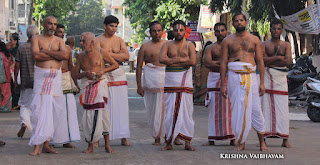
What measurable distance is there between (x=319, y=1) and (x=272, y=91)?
8859 millimetres

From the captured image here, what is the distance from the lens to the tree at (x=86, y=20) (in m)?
118

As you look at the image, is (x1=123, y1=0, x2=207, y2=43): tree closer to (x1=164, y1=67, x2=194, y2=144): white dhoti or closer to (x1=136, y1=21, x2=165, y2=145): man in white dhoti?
(x1=136, y1=21, x2=165, y2=145): man in white dhoti

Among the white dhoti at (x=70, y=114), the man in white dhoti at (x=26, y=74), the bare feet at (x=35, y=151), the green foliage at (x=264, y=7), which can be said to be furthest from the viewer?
the green foliage at (x=264, y=7)

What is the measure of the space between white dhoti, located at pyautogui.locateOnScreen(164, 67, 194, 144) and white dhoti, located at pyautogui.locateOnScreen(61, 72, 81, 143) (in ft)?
4.59

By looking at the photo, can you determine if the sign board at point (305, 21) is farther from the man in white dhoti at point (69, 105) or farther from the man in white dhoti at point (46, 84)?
the man in white dhoti at point (46, 84)

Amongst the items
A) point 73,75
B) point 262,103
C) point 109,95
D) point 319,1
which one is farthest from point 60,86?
point 319,1

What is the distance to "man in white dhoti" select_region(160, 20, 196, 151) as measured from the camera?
30.4ft

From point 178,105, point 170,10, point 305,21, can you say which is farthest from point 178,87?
point 170,10

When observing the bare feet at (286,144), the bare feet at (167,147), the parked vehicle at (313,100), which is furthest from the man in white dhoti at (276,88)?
the parked vehicle at (313,100)

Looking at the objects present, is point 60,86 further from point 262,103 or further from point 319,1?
point 319,1

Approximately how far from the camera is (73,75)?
9.11 m

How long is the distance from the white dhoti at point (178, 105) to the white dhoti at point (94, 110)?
3.40 feet

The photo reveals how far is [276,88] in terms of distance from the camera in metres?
9.87

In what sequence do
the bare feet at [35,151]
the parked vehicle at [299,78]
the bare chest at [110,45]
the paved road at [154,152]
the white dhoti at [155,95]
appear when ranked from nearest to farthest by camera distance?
the paved road at [154,152] → the bare feet at [35,151] → the bare chest at [110,45] → the white dhoti at [155,95] → the parked vehicle at [299,78]
